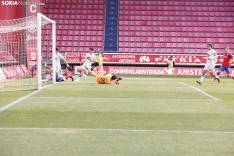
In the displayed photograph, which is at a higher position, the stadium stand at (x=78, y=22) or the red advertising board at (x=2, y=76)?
the stadium stand at (x=78, y=22)

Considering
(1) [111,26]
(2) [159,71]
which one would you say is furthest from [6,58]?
(1) [111,26]

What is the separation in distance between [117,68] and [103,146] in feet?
87.6

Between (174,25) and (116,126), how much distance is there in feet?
95.9

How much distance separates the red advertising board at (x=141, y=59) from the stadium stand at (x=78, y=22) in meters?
2.34

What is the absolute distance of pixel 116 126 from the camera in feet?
28.2

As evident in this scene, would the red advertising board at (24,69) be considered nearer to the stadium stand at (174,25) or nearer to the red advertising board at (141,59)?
the red advertising board at (141,59)

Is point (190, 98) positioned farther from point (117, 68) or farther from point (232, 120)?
point (117, 68)

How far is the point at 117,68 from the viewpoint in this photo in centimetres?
3338

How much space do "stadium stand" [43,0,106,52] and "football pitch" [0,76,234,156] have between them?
22.0 meters

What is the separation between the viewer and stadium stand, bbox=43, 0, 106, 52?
3575cm

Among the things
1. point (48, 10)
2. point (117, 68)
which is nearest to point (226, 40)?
point (117, 68)

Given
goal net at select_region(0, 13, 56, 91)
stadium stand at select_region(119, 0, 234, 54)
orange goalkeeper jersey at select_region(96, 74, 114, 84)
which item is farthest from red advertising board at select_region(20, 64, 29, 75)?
stadium stand at select_region(119, 0, 234, 54)

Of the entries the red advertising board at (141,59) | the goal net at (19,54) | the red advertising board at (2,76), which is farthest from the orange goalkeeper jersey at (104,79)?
the red advertising board at (141,59)

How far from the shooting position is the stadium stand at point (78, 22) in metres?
35.8
